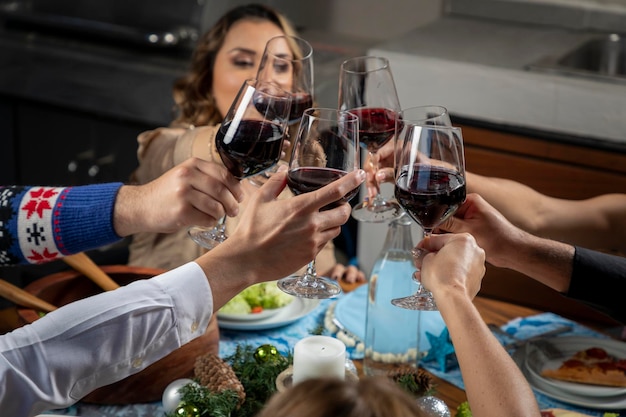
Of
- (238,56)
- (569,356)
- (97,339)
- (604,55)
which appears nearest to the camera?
(97,339)

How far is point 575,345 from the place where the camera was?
164 cm

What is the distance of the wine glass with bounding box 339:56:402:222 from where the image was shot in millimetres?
1493

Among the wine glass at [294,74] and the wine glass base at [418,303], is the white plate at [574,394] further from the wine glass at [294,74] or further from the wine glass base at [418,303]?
the wine glass at [294,74]

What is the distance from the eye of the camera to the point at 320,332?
156 centimetres

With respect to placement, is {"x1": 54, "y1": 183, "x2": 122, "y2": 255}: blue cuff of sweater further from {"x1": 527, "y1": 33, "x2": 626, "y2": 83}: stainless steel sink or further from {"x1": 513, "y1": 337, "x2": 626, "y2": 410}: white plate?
{"x1": 527, "y1": 33, "x2": 626, "y2": 83}: stainless steel sink

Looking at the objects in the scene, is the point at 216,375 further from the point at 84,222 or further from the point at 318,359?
the point at 84,222

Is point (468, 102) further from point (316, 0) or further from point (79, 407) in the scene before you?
point (79, 407)

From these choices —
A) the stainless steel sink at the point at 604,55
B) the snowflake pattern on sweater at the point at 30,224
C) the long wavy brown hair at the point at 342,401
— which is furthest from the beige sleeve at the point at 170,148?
the stainless steel sink at the point at 604,55

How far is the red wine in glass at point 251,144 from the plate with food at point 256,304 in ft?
1.20

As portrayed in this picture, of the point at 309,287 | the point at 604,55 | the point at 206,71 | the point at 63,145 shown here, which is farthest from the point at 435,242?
the point at 63,145

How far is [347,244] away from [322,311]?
1.37m

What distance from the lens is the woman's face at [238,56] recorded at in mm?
2365

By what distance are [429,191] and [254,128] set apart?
281mm

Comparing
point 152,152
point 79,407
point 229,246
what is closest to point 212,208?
point 229,246
